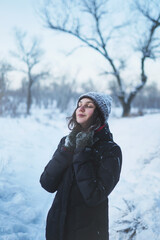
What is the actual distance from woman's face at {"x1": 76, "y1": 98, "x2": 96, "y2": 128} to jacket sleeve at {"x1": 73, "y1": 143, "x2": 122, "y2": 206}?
0.98 ft

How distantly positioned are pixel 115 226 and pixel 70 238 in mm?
1351

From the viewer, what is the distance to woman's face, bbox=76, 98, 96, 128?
1.46 metres

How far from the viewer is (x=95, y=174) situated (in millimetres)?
1236

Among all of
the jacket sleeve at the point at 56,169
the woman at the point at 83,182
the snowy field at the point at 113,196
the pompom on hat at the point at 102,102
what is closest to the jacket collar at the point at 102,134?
the woman at the point at 83,182

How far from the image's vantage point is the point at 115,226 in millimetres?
2312

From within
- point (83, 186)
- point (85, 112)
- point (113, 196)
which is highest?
point (85, 112)

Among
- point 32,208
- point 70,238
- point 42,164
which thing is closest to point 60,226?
point 70,238

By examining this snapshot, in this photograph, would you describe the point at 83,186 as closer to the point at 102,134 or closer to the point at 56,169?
the point at 56,169

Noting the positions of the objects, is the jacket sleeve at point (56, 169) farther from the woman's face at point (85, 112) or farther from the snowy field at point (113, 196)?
the snowy field at point (113, 196)

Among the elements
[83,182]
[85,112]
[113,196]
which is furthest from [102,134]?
[113,196]

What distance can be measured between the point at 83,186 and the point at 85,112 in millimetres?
642

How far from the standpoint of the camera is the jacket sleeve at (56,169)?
4.29 feet

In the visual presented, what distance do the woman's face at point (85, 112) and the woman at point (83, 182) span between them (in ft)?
0.32

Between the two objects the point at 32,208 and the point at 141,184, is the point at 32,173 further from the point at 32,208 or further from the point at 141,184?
the point at 141,184
